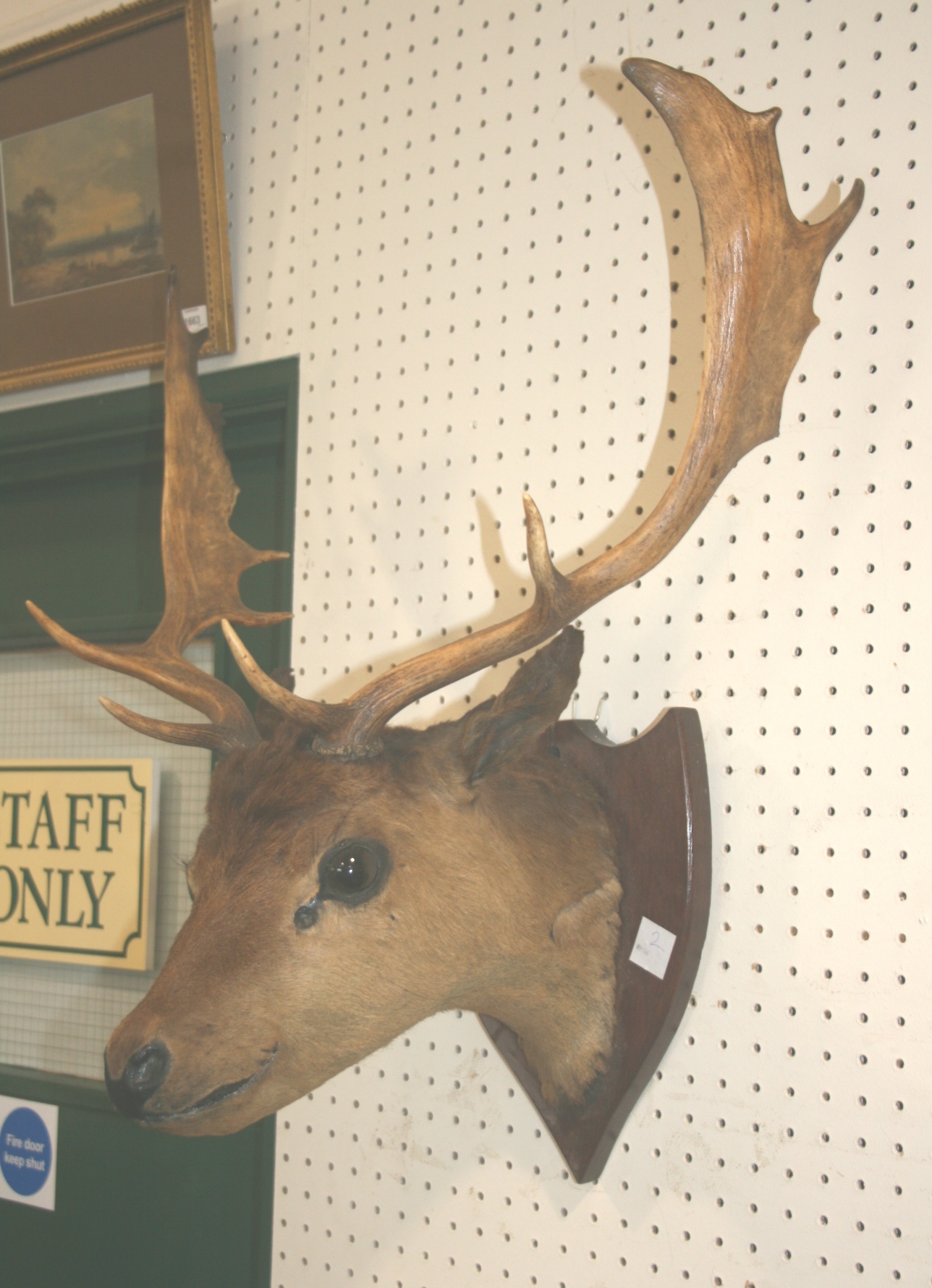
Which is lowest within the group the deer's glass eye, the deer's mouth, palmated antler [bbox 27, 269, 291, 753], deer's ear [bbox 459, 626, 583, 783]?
the deer's mouth

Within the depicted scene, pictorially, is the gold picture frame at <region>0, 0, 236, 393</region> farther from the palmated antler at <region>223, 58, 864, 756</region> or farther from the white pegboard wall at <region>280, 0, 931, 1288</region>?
the palmated antler at <region>223, 58, 864, 756</region>

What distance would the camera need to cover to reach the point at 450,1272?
141 cm

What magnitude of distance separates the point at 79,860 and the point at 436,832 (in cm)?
104

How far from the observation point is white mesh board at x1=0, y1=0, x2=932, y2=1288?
47.4 inches

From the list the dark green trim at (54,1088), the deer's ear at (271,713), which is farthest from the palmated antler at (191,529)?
the dark green trim at (54,1088)

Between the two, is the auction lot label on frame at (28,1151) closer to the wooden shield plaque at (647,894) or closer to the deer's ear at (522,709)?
the wooden shield plaque at (647,894)

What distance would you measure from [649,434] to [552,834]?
21.5 inches

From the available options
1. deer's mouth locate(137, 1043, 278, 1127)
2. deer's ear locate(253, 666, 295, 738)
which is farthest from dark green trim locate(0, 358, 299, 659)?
deer's mouth locate(137, 1043, 278, 1127)

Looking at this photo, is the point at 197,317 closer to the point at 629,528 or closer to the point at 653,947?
the point at 629,528

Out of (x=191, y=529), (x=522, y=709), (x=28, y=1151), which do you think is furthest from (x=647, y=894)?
(x=28, y=1151)

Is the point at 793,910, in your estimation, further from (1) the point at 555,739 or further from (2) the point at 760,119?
(2) the point at 760,119

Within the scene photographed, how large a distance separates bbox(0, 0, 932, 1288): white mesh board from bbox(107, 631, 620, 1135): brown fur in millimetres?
205

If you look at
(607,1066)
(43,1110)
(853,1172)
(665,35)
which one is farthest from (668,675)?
(43,1110)

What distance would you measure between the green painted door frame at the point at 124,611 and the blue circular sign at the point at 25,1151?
4 centimetres
